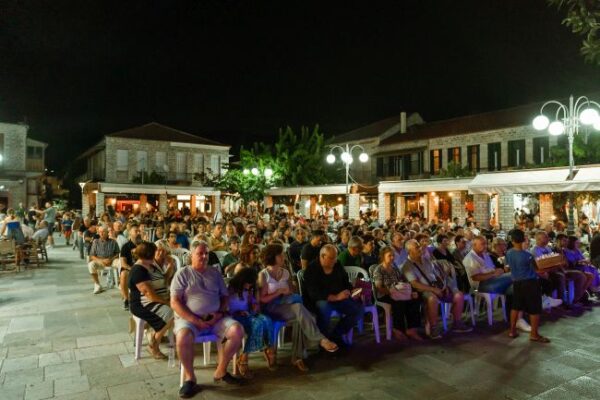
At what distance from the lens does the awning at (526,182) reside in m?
10.5

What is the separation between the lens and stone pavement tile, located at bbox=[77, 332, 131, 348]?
4823 mm

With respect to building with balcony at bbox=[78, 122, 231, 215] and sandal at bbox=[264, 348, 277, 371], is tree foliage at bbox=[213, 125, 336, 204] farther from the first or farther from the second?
sandal at bbox=[264, 348, 277, 371]

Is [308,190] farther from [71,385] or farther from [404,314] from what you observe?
[71,385]

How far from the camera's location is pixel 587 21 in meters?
3.46

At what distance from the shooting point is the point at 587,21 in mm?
3455

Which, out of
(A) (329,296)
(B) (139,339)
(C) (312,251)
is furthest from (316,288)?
(B) (139,339)

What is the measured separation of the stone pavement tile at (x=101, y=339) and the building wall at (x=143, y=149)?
2785cm

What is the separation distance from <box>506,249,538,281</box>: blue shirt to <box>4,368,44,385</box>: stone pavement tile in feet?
17.7

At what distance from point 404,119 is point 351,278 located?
2700 cm

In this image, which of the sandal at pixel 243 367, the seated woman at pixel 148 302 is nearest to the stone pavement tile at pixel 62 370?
the seated woman at pixel 148 302

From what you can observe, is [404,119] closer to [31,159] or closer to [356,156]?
[356,156]

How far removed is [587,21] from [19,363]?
614cm

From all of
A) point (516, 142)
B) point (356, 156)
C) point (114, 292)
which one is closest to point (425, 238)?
point (114, 292)

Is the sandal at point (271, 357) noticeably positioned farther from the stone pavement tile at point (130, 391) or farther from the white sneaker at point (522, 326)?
the white sneaker at point (522, 326)
